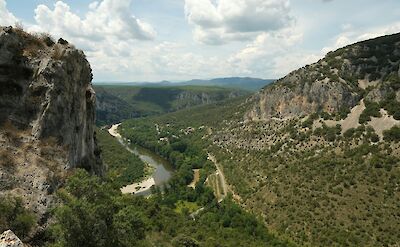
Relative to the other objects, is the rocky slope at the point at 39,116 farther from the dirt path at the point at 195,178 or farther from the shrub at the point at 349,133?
the dirt path at the point at 195,178

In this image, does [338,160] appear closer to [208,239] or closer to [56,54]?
[208,239]

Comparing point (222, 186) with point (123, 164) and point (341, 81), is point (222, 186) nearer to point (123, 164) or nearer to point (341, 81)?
point (123, 164)

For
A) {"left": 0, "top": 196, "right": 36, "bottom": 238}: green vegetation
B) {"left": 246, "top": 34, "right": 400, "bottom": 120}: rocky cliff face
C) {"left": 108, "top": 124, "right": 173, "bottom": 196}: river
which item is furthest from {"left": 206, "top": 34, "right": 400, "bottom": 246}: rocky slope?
{"left": 0, "top": 196, "right": 36, "bottom": 238}: green vegetation

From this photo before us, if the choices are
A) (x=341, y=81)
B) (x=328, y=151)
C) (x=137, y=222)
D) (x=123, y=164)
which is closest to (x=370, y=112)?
(x=328, y=151)

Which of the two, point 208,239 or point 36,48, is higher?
point 36,48

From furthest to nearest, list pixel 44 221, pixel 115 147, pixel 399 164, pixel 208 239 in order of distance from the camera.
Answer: pixel 115 147
pixel 399 164
pixel 208 239
pixel 44 221

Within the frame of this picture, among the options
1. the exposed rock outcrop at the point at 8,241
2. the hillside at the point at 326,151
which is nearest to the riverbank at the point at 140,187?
the hillside at the point at 326,151

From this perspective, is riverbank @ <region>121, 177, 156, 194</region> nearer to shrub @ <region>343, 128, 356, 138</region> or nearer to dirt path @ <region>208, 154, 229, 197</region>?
dirt path @ <region>208, 154, 229, 197</region>

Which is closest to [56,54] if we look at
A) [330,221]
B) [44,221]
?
[44,221]

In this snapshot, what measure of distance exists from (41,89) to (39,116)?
327 centimetres

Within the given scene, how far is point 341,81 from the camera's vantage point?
5586 inches

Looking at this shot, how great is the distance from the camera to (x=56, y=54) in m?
45.7

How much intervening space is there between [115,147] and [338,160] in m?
114

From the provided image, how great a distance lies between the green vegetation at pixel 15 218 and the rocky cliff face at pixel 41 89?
1124 centimetres
